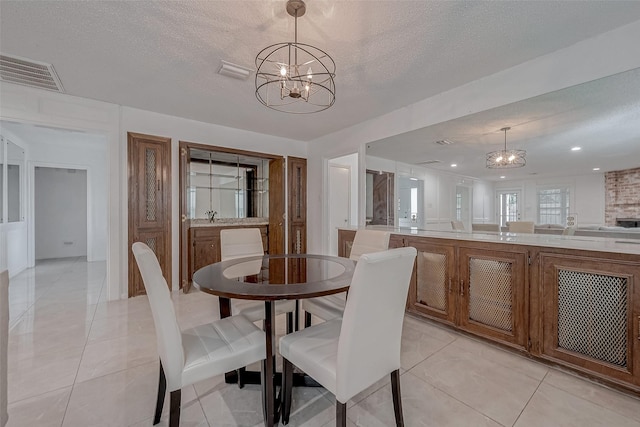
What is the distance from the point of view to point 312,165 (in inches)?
199

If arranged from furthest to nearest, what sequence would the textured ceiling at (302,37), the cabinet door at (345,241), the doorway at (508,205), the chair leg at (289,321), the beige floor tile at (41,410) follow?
1. the doorway at (508,205)
2. the cabinet door at (345,241)
3. the chair leg at (289,321)
4. the textured ceiling at (302,37)
5. the beige floor tile at (41,410)

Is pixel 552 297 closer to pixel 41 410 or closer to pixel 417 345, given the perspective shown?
pixel 417 345

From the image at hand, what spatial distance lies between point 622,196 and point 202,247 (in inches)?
228

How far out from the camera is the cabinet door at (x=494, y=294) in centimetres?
211

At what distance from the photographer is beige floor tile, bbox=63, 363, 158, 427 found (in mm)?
1440

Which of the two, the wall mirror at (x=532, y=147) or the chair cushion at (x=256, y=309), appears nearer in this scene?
the chair cushion at (x=256, y=309)

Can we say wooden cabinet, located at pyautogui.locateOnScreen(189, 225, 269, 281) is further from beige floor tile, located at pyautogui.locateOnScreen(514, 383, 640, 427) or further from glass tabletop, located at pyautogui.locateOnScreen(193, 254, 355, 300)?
beige floor tile, located at pyautogui.locateOnScreen(514, 383, 640, 427)

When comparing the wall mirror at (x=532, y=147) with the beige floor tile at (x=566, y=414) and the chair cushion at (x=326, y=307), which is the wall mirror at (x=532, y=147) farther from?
the chair cushion at (x=326, y=307)

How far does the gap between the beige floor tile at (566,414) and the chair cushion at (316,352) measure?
3.62ft

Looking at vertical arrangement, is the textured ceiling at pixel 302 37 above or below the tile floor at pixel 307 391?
above

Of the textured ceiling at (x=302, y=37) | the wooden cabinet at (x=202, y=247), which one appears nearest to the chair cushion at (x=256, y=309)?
the textured ceiling at (x=302, y=37)

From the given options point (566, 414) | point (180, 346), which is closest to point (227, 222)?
point (180, 346)

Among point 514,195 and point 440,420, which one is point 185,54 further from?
point 514,195

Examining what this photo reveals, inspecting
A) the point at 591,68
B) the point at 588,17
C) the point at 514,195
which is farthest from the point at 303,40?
the point at 514,195
